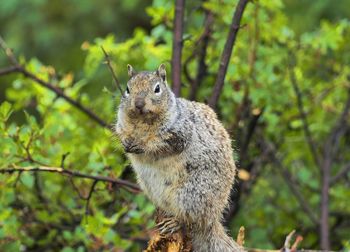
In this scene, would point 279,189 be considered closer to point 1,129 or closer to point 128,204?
point 128,204

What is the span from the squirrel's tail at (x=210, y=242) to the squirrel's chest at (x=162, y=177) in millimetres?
210

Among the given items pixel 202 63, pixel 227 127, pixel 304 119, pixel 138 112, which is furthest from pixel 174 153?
pixel 304 119

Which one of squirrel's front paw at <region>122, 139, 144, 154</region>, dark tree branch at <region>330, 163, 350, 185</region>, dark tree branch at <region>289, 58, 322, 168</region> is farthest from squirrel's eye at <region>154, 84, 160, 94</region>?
dark tree branch at <region>330, 163, 350, 185</region>

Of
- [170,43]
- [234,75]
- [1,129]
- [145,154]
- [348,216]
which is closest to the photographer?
[145,154]

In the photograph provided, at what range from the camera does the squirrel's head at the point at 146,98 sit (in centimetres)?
388

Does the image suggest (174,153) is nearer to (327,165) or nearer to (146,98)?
(146,98)

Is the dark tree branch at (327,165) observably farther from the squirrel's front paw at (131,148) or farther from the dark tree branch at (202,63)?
the squirrel's front paw at (131,148)

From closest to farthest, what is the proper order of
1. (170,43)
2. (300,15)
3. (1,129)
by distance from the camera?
(1,129) → (170,43) → (300,15)

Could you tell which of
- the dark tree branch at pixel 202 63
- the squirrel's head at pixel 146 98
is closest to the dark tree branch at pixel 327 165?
the dark tree branch at pixel 202 63

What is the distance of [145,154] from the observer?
3.91 metres

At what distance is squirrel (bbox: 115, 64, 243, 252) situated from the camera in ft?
12.9

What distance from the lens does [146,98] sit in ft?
12.8

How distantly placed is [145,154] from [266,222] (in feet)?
6.41

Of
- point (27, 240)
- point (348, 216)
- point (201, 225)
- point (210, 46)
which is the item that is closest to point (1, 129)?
point (27, 240)
